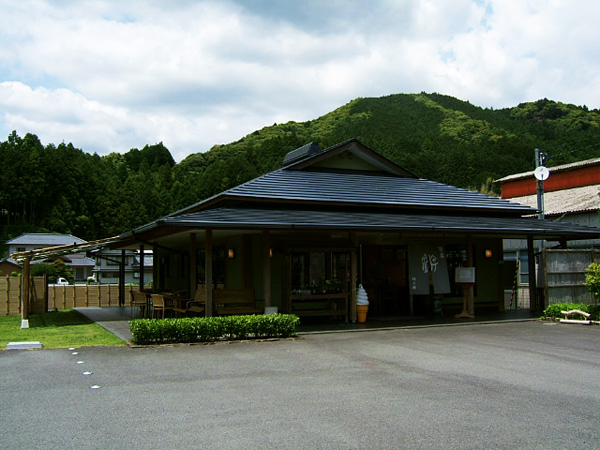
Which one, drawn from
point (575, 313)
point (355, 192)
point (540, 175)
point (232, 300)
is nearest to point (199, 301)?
point (232, 300)

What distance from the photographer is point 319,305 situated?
48.0 ft

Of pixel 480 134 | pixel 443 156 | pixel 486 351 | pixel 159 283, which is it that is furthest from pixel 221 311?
pixel 480 134

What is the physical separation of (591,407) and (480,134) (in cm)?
5740

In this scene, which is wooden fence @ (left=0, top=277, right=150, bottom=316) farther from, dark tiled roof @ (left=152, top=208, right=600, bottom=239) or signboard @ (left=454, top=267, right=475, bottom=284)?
signboard @ (left=454, top=267, right=475, bottom=284)

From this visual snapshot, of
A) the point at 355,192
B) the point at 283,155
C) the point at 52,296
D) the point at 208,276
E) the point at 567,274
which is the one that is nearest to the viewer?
the point at 208,276

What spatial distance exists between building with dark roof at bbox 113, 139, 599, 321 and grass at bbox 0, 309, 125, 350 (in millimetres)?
2310

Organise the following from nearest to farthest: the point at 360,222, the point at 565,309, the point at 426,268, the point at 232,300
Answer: the point at 232,300 < the point at 360,222 < the point at 565,309 < the point at 426,268

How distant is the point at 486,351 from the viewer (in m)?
9.59

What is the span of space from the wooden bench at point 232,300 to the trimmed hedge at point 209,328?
1.21 meters

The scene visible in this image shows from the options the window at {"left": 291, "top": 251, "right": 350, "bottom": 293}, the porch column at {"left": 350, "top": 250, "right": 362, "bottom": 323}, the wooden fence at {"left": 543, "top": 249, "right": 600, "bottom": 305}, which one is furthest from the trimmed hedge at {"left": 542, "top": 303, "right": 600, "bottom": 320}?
the window at {"left": 291, "top": 251, "right": 350, "bottom": 293}

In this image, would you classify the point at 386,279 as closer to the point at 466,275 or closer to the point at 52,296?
the point at 466,275

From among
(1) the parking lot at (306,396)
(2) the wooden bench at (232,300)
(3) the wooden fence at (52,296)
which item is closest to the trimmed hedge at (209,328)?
(1) the parking lot at (306,396)

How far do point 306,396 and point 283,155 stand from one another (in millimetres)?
43230

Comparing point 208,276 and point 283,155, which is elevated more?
point 283,155
